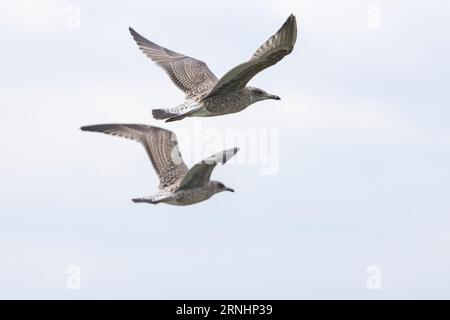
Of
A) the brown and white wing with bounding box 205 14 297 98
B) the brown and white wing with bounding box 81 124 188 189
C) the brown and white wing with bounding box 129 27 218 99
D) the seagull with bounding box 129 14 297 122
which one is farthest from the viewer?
the brown and white wing with bounding box 129 27 218 99

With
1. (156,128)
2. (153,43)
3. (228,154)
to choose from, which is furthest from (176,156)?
(153,43)

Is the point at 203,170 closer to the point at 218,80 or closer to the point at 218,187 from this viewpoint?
the point at 218,187

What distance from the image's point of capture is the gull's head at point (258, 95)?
20973mm

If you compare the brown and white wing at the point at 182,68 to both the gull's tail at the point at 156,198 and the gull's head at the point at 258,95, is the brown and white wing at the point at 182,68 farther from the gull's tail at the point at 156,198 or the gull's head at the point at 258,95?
the gull's tail at the point at 156,198

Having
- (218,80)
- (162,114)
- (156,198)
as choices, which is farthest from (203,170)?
(218,80)

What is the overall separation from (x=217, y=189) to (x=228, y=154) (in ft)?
6.88

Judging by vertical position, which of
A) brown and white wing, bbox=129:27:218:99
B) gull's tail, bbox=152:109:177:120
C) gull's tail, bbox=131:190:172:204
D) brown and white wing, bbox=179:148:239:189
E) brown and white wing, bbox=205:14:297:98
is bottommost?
gull's tail, bbox=131:190:172:204

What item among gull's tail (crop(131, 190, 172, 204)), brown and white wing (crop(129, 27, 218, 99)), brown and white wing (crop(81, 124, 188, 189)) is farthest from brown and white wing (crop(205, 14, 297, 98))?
gull's tail (crop(131, 190, 172, 204))

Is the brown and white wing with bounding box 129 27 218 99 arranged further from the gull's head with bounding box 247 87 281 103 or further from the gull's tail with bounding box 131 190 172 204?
the gull's tail with bounding box 131 190 172 204

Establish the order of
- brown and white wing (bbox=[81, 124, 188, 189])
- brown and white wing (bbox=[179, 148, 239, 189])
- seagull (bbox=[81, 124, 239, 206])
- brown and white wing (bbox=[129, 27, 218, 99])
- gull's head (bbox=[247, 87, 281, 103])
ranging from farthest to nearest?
brown and white wing (bbox=[129, 27, 218, 99]) → gull's head (bbox=[247, 87, 281, 103]) → brown and white wing (bbox=[81, 124, 188, 189]) → seagull (bbox=[81, 124, 239, 206]) → brown and white wing (bbox=[179, 148, 239, 189])

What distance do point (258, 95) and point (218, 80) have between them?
0.72 meters

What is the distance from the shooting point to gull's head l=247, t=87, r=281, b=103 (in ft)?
68.8

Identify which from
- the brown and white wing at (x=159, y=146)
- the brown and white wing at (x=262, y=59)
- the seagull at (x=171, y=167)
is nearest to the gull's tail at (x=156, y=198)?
the seagull at (x=171, y=167)

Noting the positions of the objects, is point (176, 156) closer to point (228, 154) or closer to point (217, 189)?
point (217, 189)
